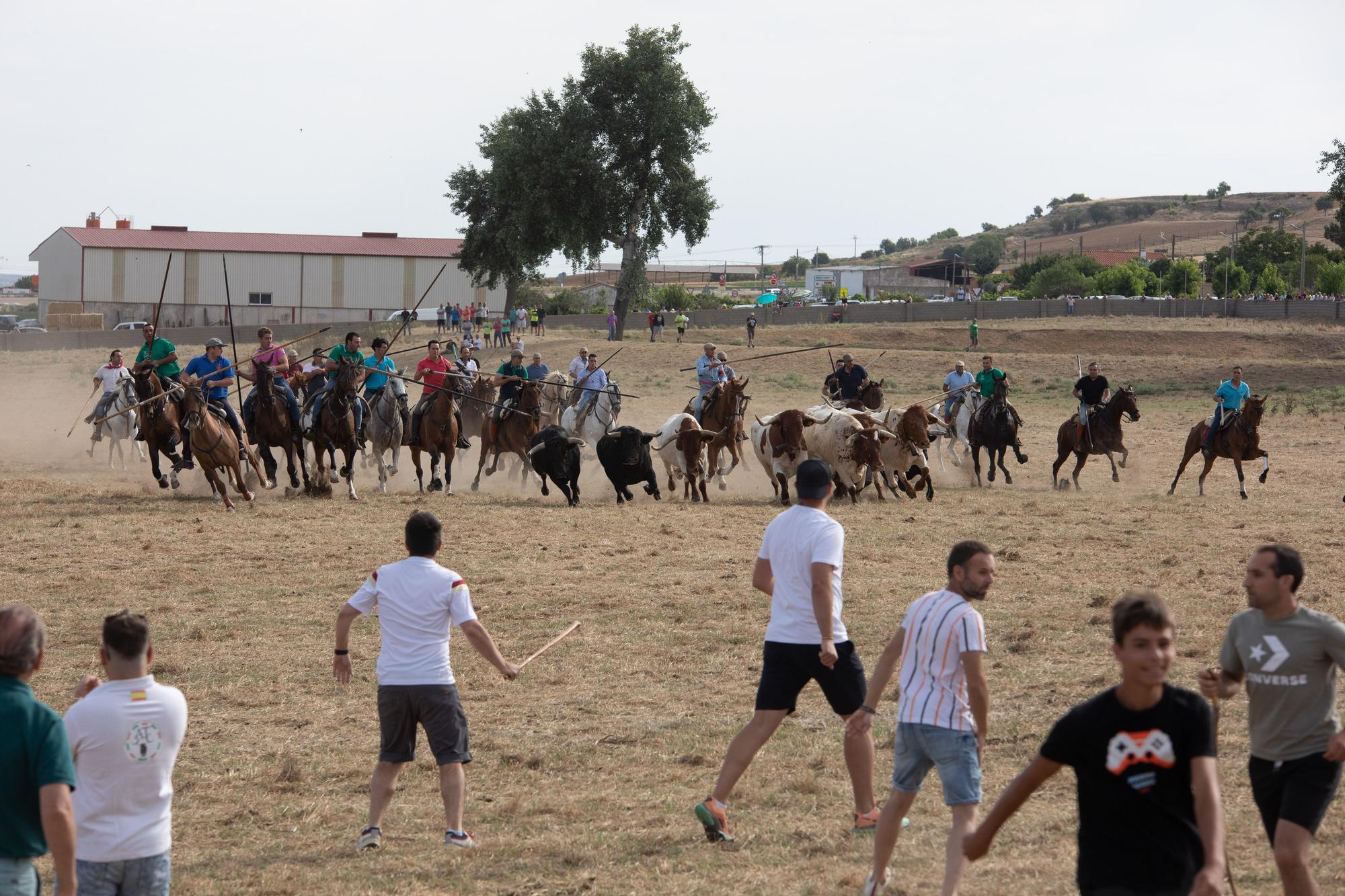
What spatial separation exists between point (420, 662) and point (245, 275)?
77.5 metres

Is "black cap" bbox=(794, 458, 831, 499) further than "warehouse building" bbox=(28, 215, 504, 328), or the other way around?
"warehouse building" bbox=(28, 215, 504, 328)

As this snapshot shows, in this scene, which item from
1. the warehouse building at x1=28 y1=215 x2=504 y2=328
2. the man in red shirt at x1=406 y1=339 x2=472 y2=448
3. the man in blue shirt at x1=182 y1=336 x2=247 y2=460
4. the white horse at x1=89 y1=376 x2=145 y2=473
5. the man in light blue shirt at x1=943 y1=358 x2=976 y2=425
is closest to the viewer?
the man in blue shirt at x1=182 y1=336 x2=247 y2=460

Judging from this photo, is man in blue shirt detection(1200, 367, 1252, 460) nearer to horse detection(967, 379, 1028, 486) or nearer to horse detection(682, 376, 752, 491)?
horse detection(967, 379, 1028, 486)

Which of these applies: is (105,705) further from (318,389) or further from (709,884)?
(318,389)

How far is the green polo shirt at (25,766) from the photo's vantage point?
4.20 meters

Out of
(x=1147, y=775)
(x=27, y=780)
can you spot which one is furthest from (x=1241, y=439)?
(x=27, y=780)

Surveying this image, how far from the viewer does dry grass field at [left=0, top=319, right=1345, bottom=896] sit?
258 inches

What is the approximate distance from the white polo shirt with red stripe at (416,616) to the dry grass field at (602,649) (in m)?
0.88

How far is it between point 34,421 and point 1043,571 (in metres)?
28.0

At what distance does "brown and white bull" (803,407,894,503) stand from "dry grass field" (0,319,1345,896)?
607 millimetres

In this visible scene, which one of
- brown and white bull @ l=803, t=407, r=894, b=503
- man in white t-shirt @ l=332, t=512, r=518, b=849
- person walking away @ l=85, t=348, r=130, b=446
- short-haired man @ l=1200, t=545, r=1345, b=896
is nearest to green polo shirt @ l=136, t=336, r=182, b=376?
person walking away @ l=85, t=348, r=130, b=446

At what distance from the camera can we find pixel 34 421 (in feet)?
112

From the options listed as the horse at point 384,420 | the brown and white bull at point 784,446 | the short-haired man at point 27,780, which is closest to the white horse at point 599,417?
the brown and white bull at point 784,446

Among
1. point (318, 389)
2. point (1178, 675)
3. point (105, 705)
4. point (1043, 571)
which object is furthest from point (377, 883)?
point (318, 389)
